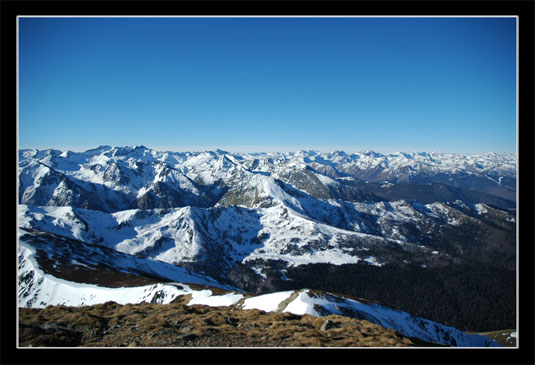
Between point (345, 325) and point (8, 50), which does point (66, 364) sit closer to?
point (8, 50)

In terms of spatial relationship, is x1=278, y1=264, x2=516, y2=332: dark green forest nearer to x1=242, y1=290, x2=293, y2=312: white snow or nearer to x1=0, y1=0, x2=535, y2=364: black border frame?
x1=242, y1=290, x2=293, y2=312: white snow

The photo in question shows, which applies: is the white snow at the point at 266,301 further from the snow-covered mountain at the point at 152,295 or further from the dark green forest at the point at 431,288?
the dark green forest at the point at 431,288

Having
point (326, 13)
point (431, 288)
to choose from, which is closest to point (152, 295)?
point (326, 13)

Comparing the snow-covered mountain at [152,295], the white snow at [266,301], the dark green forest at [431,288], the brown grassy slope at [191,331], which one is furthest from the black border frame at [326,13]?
the dark green forest at [431,288]

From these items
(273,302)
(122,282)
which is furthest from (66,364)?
(122,282)

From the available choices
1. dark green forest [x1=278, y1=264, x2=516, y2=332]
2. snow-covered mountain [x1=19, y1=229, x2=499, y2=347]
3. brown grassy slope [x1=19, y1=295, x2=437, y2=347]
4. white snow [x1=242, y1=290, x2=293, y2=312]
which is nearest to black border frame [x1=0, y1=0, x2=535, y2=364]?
brown grassy slope [x1=19, y1=295, x2=437, y2=347]

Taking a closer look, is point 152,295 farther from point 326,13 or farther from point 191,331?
point 326,13
